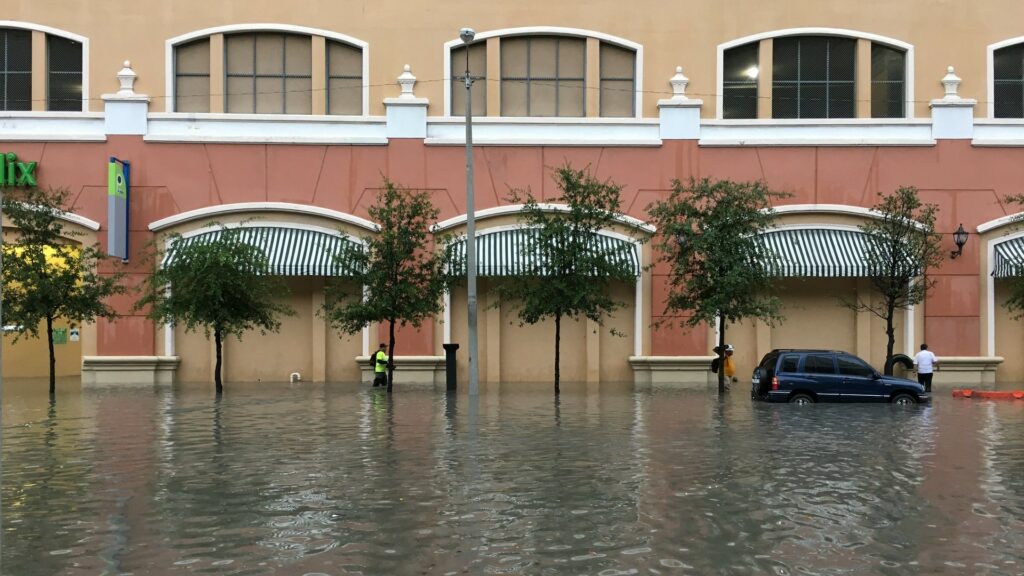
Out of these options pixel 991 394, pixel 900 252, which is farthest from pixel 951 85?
pixel 991 394

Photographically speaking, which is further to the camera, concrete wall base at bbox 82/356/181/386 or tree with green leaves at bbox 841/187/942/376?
concrete wall base at bbox 82/356/181/386

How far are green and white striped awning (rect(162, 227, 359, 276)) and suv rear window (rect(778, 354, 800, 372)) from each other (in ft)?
41.3

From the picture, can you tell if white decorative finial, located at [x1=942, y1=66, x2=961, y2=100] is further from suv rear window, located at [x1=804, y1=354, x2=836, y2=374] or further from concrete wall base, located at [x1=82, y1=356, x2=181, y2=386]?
concrete wall base, located at [x1=82, y1=356, x2=181, y2=386]

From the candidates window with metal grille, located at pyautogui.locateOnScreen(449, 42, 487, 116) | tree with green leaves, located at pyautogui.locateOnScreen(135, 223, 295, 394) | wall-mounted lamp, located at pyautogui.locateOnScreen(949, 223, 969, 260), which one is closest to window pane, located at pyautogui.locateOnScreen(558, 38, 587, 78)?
window with metal grille, located at pyautogui.locateOnScreen(449, 42, 487, 116)

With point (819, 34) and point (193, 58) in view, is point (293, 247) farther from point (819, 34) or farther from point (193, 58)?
point (819, 34)

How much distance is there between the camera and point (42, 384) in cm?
3023

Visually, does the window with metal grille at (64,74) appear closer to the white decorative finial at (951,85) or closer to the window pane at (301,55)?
the window pane at (301,55)

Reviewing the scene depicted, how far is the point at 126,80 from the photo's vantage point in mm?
30922

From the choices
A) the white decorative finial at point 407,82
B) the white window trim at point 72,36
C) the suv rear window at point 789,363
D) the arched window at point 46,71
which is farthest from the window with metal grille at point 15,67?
the suv rear window at point 789,363

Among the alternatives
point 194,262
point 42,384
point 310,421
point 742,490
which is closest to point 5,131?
point 42,384

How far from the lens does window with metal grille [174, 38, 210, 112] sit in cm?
3222

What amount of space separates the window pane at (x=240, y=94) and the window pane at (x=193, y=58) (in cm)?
84

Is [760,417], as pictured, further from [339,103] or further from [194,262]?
[339,103]

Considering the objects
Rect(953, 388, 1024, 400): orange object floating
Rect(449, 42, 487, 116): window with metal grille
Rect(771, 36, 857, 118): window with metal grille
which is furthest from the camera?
Rect(771, 36, 857, 118): window with metal grille
